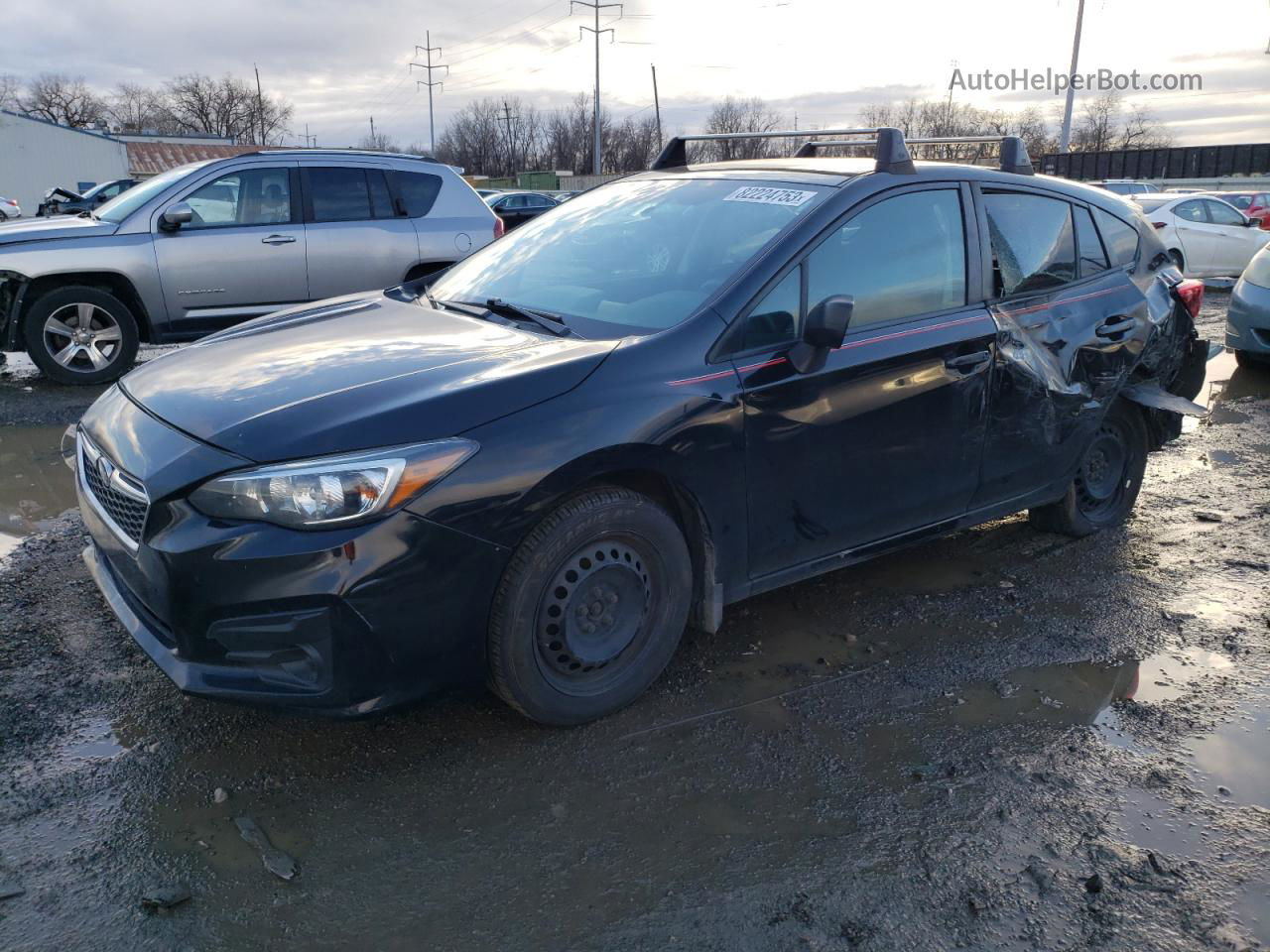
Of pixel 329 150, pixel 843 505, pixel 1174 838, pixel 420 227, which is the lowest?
pixel 1174 838

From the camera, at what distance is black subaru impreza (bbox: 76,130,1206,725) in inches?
103

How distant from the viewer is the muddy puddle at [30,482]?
4.93 meters

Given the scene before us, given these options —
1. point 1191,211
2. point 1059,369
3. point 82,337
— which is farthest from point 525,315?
point 1191,211

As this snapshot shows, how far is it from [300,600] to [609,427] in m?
1.00

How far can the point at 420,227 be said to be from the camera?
889 cm

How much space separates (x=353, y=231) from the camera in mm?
8641

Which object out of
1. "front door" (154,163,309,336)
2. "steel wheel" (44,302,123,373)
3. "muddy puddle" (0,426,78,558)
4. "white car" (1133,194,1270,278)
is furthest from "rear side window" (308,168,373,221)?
"white car" (1133,194,1270,278)

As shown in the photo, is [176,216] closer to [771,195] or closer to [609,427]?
[771,195]

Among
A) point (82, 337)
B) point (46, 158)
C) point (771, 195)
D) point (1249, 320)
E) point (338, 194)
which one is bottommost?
point (82, 337)

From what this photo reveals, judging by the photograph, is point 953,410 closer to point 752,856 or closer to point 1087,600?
point 1087,600

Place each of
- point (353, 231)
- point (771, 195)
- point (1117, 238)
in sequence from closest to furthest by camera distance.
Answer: point (771, 195)
point (1117, 238)
point (353, 231)

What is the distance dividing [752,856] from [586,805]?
19.9 inches

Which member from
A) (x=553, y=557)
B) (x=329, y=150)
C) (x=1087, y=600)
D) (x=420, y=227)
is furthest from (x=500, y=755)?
(x=329, y=150)

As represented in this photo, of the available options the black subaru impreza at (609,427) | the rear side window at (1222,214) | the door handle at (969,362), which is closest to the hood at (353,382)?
the black subaru impreza at (609,427)
